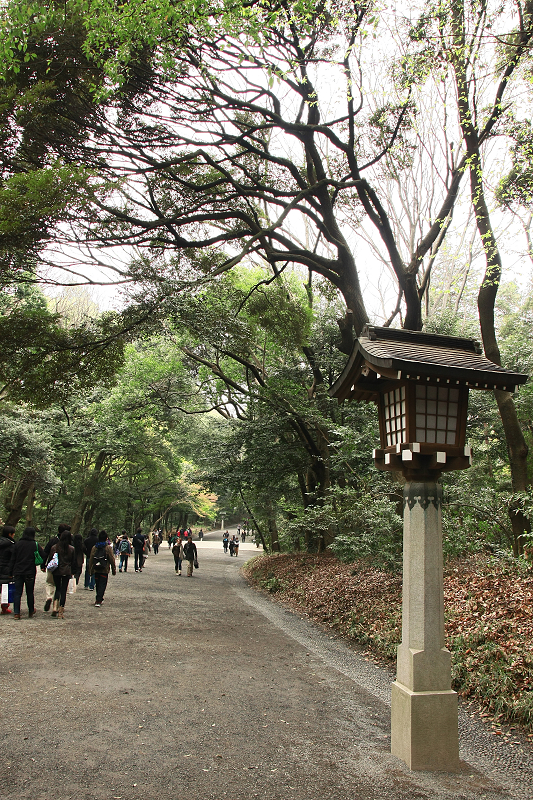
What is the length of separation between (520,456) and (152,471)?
902 inches

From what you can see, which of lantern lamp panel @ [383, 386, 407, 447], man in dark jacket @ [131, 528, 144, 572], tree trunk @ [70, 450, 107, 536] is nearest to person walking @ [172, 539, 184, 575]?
man in dark jacket @ [131, 528, 144, 572]

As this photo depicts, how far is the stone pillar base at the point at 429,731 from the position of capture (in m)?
4.30

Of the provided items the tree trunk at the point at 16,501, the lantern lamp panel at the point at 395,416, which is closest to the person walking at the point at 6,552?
the lantern lamp panel at the point at 395,416

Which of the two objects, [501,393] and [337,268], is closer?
[501,393]

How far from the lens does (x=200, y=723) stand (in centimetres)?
494

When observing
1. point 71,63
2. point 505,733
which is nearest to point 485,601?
point 505,733

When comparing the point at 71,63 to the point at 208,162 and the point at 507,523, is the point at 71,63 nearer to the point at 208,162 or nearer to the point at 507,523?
the point at 208,162

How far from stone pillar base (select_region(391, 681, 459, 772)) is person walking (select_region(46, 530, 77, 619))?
267 inches

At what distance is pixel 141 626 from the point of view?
906 centimetres

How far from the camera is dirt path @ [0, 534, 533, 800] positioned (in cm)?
384

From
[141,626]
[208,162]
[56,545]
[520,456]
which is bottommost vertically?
[141,626]

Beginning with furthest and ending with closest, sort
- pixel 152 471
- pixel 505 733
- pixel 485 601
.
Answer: pixel 152 471 → pixel 485 601 → pixel 505 733

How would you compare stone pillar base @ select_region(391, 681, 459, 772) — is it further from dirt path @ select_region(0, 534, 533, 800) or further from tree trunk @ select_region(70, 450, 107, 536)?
tree trunk @ select_region(70, 450, 107, 536)

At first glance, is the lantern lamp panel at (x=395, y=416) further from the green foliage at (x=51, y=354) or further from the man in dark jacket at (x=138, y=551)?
the man in dark jacket at (x=138, y=551)
